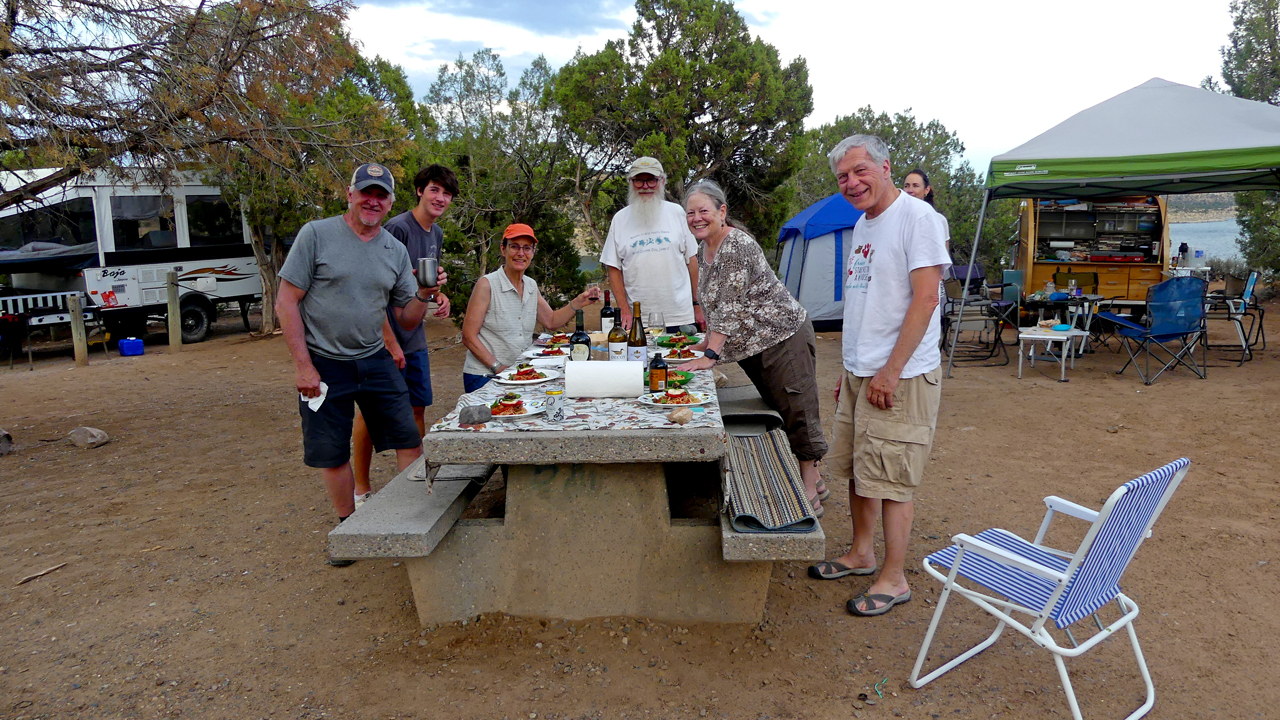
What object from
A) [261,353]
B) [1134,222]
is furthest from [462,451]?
[1134,222]

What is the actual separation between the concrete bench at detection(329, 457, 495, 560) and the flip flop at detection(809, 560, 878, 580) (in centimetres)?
151

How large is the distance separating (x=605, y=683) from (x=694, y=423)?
3.19ft

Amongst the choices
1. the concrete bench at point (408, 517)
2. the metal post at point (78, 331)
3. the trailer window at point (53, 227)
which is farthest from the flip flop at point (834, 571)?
the trailer window at point (53, 227)

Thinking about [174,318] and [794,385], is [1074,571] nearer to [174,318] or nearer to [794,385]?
[794,385]

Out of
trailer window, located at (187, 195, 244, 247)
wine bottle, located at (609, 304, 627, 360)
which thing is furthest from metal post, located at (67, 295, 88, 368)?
wine bottle, located at (609, 304, 627, 360)

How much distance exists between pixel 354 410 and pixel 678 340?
66.6 inches

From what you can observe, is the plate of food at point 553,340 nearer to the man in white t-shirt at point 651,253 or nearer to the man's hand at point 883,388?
the man in white t-shirt at point 651,253

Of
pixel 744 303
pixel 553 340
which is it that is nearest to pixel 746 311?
pixel 744 303

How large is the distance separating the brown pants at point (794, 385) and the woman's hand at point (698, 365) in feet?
1.16

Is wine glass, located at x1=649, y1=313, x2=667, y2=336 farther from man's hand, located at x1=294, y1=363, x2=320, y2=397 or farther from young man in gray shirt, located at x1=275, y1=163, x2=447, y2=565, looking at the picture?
man's hand, located at x1=294, y1=363, x2=320, y2=397

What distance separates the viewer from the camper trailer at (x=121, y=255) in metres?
11.3

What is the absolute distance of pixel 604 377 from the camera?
9.50 feet

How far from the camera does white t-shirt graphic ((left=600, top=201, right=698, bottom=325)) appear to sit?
475cm

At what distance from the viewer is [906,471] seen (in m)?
2.98
